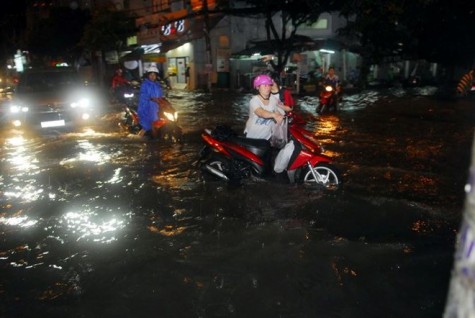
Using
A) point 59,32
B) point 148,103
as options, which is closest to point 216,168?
→ point 148,103

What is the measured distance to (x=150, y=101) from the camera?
10094 mm

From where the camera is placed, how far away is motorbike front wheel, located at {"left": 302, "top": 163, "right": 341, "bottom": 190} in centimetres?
645

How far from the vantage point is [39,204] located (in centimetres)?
A: 628

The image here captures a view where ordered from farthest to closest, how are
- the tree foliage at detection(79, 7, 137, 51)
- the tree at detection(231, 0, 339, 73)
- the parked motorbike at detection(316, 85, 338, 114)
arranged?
the tree foliage at detection(79, 7, 137, 51) → the tree at detection(231, 0, 339, 73) → the parked motorbike at detection(316, 85, 338, 114)

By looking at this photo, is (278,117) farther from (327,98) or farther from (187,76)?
(187,76)

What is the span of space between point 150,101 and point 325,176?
202 inches

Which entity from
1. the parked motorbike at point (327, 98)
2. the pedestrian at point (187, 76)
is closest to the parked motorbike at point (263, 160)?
the parked motorbike at point (327, 98)

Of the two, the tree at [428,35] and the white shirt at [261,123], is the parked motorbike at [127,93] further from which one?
the white shirt at [261,123]

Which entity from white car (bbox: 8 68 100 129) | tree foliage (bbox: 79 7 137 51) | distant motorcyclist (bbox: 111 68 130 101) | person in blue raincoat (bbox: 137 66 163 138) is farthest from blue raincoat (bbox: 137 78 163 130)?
tree foliage (bbox: 79 7 137 51)

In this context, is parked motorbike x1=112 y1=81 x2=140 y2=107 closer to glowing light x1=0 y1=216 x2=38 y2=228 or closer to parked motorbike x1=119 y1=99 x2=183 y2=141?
parked motorbike x1=119 y1=99 x2=183 y2=141

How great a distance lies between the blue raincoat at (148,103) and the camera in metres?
10.0

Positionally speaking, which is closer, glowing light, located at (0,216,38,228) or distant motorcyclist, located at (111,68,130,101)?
glowing light, located at (0,216,38,228)

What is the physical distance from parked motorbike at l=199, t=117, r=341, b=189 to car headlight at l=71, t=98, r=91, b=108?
6.68 metres

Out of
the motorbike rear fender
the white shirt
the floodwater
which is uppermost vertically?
the white shirt
